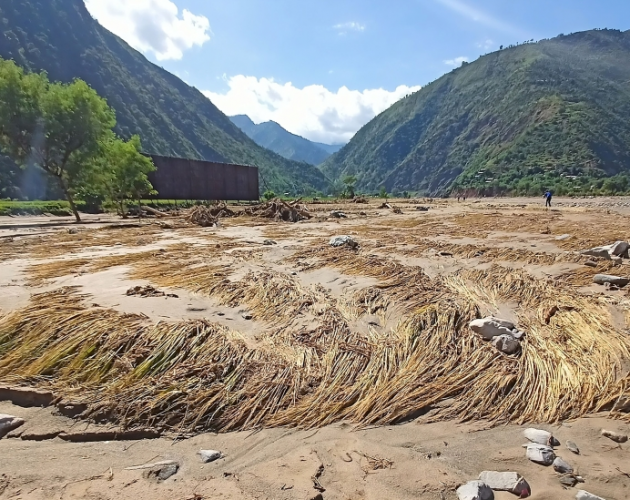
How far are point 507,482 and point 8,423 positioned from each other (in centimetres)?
310

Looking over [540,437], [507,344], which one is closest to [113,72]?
[507,344]

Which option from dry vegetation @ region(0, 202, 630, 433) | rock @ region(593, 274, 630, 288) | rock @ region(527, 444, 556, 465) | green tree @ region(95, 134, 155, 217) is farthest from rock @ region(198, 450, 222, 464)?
green tree @ region(95, 134, 155, 217)

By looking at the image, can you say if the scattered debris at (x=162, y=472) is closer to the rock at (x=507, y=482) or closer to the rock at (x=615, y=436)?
the rock at (x=507, y=482)

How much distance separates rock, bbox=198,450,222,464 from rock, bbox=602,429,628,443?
239cm

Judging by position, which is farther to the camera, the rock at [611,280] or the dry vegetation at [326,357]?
the rock at [611,280]

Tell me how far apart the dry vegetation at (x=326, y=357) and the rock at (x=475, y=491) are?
0.69 m

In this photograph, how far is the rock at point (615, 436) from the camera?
232 centimetres

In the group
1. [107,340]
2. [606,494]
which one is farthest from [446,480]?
[107,340]

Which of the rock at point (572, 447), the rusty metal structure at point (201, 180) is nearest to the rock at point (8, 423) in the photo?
the rock at point (572, 447)

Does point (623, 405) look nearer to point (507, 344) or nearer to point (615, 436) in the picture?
point (615, 436)

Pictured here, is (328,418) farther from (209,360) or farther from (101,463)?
(101,463)

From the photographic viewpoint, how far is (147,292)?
15.3ft

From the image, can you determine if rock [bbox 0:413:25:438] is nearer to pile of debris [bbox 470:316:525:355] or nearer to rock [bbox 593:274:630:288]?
pile of debris [bbox 470:316:525:355]

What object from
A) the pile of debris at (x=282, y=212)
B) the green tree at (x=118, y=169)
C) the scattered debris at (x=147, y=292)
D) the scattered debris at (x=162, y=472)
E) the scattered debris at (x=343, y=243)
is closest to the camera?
the scattered debris at (x=162, y=472)
